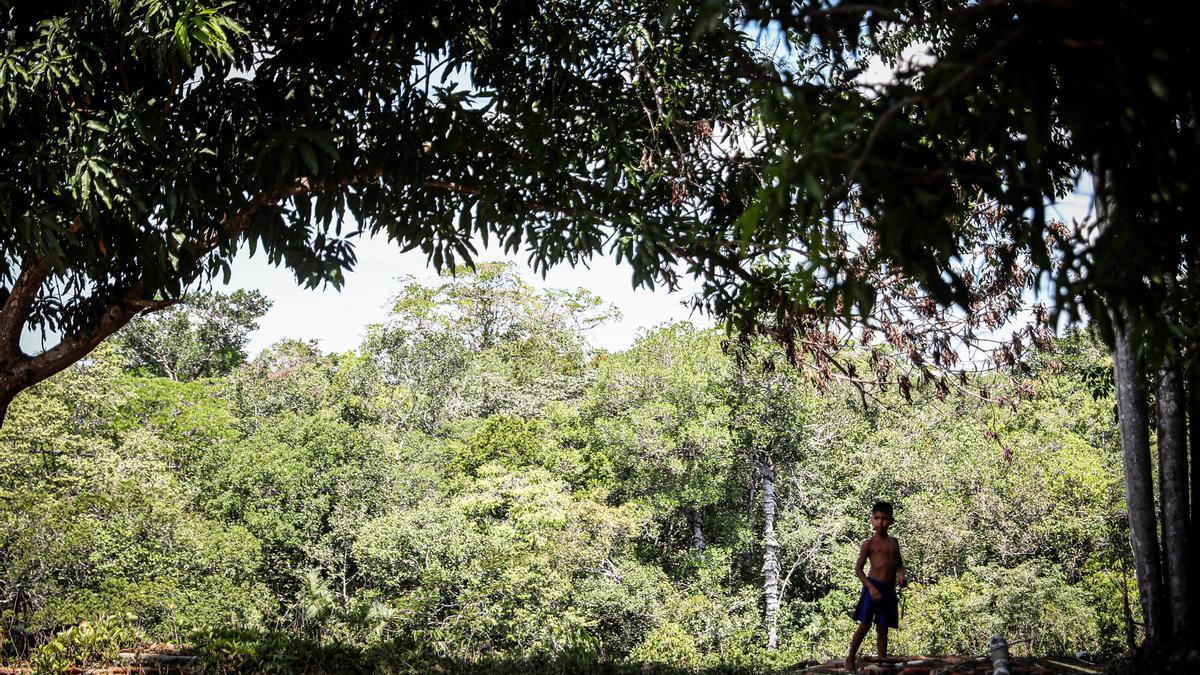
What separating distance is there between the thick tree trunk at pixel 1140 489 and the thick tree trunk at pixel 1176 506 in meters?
0.12

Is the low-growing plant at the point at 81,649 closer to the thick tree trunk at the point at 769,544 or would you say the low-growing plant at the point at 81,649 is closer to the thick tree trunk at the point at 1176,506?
the thick tree trunk at the point at 1176,506

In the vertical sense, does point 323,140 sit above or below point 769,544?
above

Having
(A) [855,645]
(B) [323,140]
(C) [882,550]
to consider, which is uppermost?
(B) [323,140]

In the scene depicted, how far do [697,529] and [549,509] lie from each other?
6.61 m

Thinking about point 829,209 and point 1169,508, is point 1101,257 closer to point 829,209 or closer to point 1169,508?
point 829,209

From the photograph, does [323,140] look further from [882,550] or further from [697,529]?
[697,529]

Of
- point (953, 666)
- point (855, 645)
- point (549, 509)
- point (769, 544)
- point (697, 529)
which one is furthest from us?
point (697, 529)

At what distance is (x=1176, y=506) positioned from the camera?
16.3 feet

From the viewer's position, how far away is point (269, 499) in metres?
15.1

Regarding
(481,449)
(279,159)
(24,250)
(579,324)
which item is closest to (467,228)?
(279,159)

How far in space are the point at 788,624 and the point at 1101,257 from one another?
64.1ft

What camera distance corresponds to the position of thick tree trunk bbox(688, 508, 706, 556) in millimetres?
21000

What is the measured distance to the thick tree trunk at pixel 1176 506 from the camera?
193 inches

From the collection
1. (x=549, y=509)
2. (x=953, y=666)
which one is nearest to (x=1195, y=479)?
(x=953, y=666)
